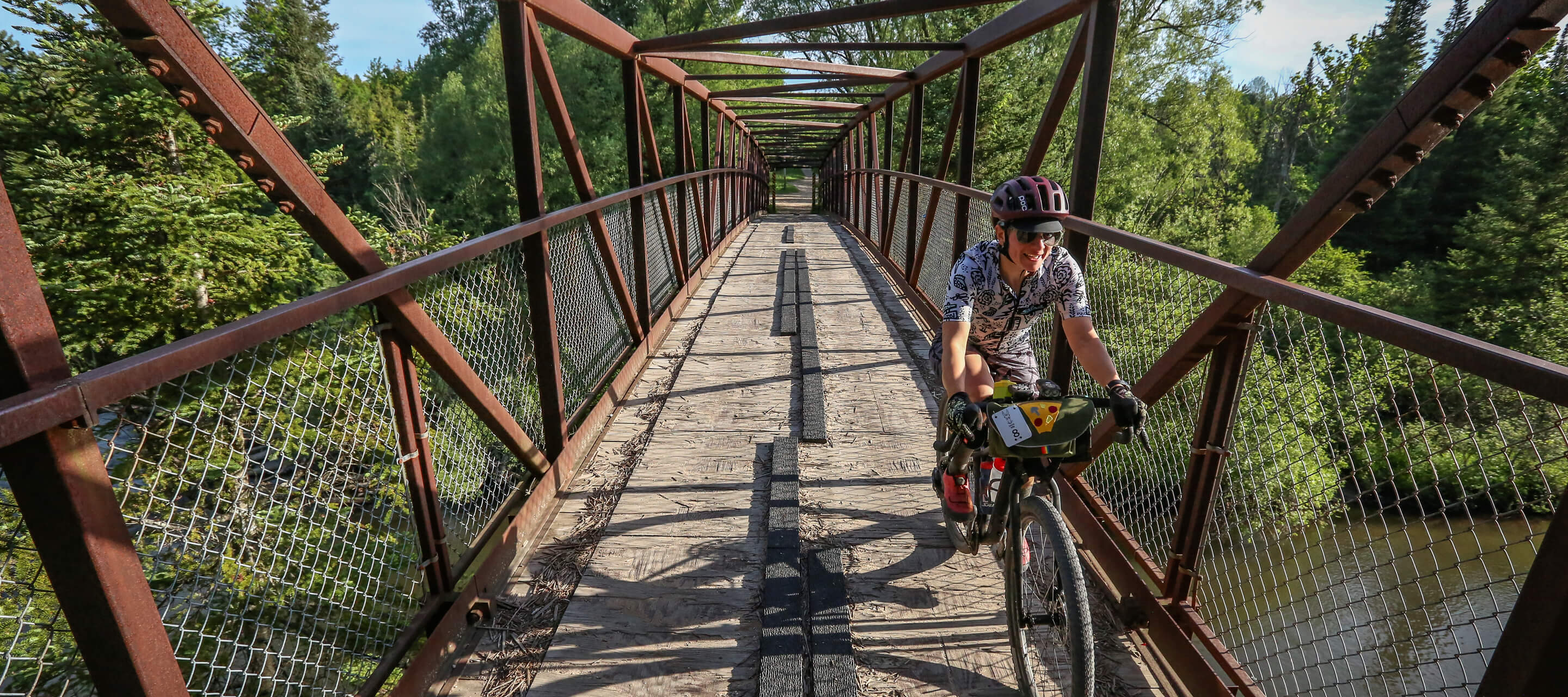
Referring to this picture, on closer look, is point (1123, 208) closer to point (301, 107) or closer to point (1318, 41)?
point (1318, 41)

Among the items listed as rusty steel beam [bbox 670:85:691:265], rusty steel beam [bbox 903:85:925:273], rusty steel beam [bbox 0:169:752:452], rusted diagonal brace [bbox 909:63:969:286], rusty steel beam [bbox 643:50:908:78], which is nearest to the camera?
rusty steel beam [bbox 0:169:752:452]

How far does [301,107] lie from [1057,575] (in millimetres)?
52669

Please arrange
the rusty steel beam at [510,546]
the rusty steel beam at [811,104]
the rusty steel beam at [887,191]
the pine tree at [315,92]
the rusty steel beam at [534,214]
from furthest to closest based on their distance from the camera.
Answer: the pine tree at [315,92], the rusty steel beam at [811,104], the rusty steel beam at [887,191], the rusty steel beam at [534,214], the rusty steel beam at [510,546]

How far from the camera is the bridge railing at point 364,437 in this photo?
1620 millimetres

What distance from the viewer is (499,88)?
33.4 meters

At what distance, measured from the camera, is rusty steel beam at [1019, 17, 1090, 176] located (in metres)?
3.52

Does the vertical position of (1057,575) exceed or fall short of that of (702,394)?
it exceeds it

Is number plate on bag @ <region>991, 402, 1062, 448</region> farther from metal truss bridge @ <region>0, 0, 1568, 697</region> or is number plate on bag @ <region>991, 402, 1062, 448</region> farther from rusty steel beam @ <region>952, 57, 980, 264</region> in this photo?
rusty steel beam @ <region>952, 57, 980, 264</region>

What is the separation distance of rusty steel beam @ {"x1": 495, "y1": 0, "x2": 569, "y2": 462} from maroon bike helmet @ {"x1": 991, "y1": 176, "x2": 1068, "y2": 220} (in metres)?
2.10

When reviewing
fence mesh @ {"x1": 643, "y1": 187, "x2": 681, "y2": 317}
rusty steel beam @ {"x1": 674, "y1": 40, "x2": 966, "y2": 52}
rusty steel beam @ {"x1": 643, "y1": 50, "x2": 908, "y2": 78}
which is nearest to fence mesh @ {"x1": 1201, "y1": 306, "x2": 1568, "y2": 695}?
rusty steel beam @ {"x1": 674, "y1": 40, "x2": 966, "y2": 52}

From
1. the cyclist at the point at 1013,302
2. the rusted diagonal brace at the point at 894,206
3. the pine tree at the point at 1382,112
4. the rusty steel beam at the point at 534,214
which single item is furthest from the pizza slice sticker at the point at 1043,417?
the pine tree at the point at 1382,112

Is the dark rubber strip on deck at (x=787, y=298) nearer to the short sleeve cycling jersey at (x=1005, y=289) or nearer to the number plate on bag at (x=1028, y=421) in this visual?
the short sleeve cycling jersey at (x=1005, y=289)

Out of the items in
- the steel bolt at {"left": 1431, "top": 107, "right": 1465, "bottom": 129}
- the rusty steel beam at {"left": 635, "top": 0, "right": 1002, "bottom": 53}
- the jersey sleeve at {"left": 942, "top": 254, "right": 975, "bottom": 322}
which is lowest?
the jersey sleeve at {"left": 942, "top": 254, "right": 975, "bottom": 322}

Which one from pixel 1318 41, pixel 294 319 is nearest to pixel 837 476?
pixel 294 319
